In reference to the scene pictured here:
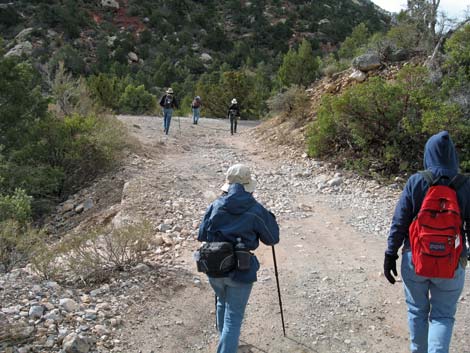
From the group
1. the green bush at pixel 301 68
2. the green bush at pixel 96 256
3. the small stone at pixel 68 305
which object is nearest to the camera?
the small stone at pixel 68 305

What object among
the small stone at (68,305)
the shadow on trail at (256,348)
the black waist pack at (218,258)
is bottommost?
the shadow on trail at (256,348)

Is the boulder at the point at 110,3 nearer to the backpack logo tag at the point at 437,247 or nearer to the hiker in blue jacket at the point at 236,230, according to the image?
the hiker in blue jacket at the point at 236,230

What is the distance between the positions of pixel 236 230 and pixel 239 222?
0.19ft

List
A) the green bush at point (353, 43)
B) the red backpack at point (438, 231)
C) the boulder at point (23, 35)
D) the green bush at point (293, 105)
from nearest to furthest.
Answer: the red backpack at point (438, 231), the green bush at point (293, 105), the green bush at point (353, 43), the boulder at point (23, 35)

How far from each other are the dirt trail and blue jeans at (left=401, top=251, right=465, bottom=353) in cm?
95

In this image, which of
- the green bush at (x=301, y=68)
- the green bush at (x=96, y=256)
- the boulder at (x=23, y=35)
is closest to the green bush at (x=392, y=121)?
the green bush at (x=96, y=256)

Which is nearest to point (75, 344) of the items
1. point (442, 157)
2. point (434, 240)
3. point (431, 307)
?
point (431, 307)

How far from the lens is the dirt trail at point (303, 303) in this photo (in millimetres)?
4014

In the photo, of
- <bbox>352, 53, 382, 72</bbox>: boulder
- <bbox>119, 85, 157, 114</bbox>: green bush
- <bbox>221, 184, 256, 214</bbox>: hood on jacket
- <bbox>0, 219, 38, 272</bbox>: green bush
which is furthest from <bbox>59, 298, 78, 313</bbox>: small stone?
<bbox>119, 85, 157, 114</bbox>: green bush

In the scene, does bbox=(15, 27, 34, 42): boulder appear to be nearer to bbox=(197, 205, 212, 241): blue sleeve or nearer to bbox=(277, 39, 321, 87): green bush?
bbox=(277, 39, 321, 87): green bush

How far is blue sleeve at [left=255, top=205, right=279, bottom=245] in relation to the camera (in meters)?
3.24

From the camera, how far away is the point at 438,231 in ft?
9.21

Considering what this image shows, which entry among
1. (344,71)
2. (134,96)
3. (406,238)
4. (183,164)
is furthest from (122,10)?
(406,238)

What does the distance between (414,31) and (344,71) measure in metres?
2.28
